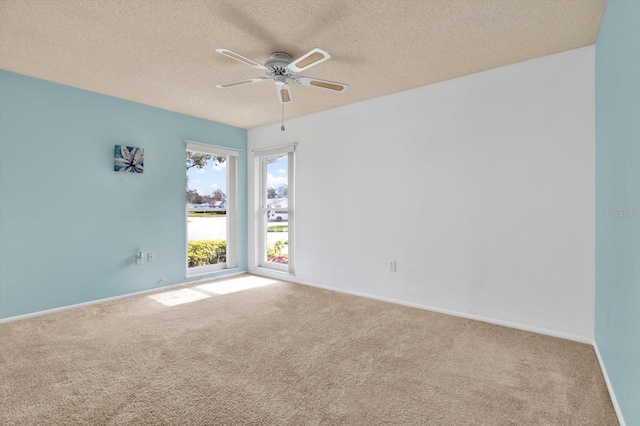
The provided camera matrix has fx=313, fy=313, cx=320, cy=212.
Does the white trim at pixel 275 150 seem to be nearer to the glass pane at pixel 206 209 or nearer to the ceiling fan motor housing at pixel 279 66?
the glass pane at pixel 206 209

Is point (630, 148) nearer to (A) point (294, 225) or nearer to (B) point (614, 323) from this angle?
(B) point (614, 323)

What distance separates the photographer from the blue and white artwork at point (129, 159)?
12.8 ft

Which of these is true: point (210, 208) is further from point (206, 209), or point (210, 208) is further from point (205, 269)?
point (205, 269)

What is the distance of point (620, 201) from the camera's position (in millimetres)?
1749

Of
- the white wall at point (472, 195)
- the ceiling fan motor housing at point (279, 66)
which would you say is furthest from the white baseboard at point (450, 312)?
the ceiling fan motor housing at point (279, 66)

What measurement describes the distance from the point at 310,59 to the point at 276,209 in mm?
3145

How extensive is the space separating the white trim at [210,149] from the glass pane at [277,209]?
0.58 metres

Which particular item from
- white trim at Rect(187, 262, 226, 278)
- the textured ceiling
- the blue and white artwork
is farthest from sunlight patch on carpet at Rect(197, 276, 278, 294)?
the textured ceiling

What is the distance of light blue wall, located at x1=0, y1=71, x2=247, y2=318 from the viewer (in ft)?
10.4

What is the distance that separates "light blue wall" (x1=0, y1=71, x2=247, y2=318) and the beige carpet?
1.62ft

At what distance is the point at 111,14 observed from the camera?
2.18m

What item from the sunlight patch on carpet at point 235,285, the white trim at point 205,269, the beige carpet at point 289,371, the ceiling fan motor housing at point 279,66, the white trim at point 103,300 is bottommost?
the sunlight patch on carpet at point 235,285

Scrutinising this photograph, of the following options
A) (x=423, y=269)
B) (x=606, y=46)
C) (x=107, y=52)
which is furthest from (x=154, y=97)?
(x=606, y=46)

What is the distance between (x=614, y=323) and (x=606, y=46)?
5.92 ft
